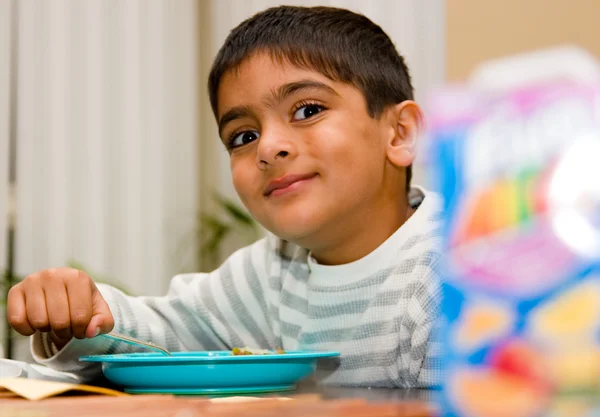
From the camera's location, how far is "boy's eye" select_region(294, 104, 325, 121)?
3.43 feet

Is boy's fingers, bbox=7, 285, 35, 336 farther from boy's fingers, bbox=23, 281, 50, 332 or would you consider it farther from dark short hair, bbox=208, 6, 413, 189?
dark short hair, bbox=208, 6, 413, 189

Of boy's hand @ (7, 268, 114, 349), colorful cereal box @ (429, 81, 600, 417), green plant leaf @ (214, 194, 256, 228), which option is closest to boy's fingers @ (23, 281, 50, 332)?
boy's hand @ (7, 268, 114, 349)

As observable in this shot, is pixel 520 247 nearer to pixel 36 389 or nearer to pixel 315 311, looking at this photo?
pixel 36 389

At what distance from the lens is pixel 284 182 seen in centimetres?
105

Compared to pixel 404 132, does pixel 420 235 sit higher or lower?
lower

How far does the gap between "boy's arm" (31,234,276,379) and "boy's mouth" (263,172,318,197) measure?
0.26 meters

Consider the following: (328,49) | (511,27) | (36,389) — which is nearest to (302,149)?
(328,49)

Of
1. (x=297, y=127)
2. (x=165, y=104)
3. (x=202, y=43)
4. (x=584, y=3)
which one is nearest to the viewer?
(x=297, y=127)

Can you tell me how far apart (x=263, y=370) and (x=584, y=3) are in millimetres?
1426

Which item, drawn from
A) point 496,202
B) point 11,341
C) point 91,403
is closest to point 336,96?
point 91,403

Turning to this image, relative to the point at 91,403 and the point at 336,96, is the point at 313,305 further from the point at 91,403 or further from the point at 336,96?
the point at 91,403

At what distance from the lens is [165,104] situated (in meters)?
3.16

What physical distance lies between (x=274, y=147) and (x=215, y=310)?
0.37m

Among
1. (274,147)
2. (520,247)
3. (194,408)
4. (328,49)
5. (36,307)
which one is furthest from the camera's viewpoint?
(328,49)
